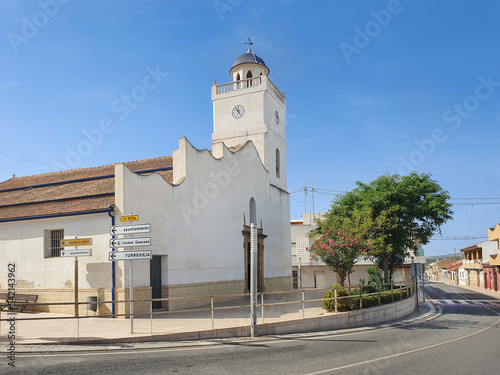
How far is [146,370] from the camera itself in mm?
8477

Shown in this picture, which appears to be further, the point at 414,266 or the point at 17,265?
the point at 414,266

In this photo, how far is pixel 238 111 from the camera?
31578 millimetres

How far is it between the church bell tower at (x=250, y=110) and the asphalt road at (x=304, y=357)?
62.7 feet

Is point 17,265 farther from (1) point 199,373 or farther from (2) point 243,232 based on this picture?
(1) point 199,373

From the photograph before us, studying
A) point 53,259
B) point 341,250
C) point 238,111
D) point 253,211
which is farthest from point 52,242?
point 238,111

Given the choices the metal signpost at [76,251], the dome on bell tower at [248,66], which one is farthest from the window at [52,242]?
the dome on bell tower at [248,66]

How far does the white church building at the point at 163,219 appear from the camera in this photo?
17125mm

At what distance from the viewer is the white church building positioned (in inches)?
674

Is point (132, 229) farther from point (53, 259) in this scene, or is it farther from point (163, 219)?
point (53, 259)

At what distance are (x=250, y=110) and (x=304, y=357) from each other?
22980mm

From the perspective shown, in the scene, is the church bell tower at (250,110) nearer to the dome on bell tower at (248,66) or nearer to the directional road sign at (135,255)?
the dome on bell tower at (248,66)

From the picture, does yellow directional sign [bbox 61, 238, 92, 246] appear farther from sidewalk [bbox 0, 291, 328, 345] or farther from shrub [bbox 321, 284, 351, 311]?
shrub [bbox 321, 284, 351, 311]

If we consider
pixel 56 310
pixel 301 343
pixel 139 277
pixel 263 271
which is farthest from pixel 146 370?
pixel 263 271

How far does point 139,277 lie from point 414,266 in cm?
1635
